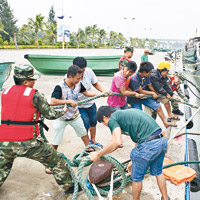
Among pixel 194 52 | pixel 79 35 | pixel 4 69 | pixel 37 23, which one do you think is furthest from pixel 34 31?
pixel 4 69

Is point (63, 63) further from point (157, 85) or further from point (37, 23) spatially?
point (37, 23)

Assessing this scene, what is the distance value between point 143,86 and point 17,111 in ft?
10.0

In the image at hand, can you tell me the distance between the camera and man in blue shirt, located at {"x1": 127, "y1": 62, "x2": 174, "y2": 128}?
13.5 feet

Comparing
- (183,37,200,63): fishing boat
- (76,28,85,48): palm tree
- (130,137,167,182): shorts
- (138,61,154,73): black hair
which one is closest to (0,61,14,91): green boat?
(138,61,154,73): black hair

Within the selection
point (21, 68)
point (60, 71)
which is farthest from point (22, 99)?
point (60, 71)

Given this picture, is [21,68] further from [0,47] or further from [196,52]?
[0,47]

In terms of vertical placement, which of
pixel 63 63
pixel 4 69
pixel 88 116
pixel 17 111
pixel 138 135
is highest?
pixel 63 63

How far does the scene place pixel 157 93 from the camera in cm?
490

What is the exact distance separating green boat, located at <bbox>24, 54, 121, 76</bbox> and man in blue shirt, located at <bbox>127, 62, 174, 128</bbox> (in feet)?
A: 28.0

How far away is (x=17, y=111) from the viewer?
2.43 m

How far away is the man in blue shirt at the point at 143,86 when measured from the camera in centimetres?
411

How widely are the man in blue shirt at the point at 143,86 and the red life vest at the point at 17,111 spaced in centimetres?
237

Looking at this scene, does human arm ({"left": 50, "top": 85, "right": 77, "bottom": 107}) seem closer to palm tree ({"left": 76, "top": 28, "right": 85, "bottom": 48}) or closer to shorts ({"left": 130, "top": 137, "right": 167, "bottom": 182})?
shorts ({"left": 130, "top": 137, "right": 167, "bottom": 182})

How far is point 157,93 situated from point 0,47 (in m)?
45.4
